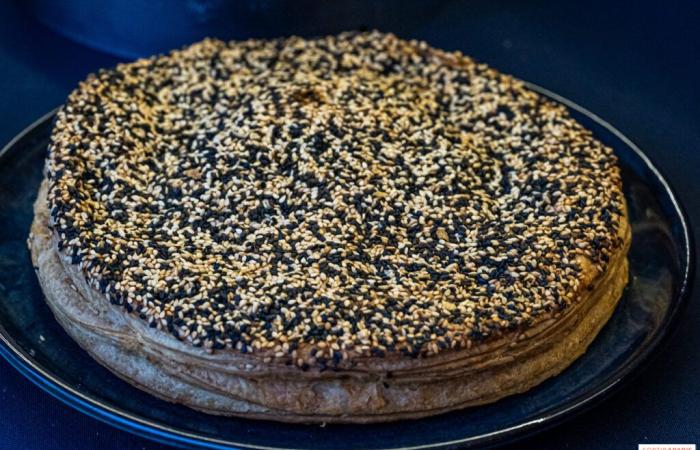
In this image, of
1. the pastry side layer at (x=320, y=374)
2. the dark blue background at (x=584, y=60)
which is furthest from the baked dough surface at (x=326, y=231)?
the dark blue background at (x=584, y=60)

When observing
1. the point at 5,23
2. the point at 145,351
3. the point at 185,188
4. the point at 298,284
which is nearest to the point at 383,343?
the point at 298,284

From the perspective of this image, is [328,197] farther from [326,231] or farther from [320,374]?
[320,374]

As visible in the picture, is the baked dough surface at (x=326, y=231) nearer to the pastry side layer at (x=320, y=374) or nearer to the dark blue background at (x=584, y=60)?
the pastry side layer at (x=320, y=374)

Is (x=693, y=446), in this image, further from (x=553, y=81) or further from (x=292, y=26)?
(x=292, y=26)

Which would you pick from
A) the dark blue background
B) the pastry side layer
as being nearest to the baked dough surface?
the pastry side layer

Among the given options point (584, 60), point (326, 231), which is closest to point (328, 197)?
point (326, 231)

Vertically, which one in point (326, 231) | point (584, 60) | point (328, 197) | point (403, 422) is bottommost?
point (403, 422)
